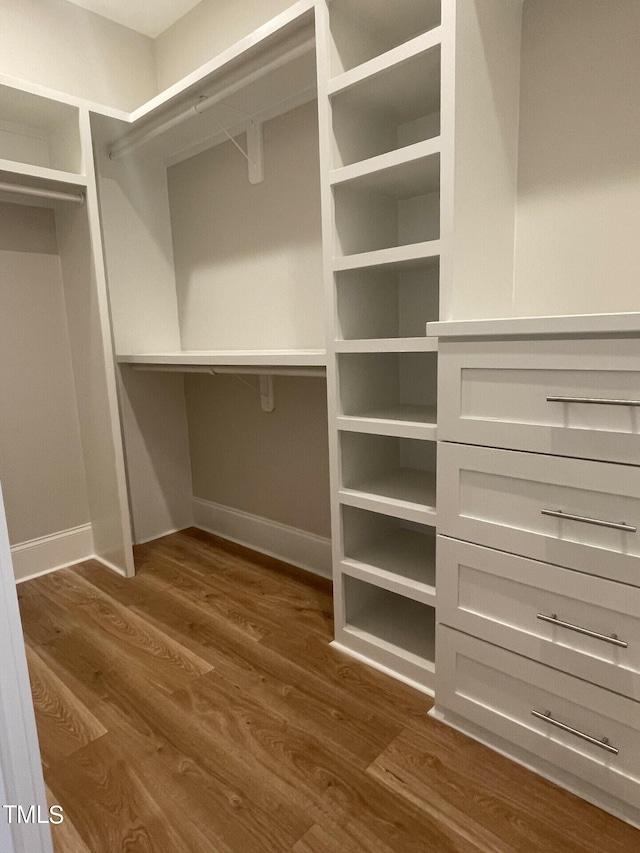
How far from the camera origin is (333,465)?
1.61 meters

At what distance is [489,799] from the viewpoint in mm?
1142

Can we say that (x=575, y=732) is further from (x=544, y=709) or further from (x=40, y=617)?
(x=40, y=617)

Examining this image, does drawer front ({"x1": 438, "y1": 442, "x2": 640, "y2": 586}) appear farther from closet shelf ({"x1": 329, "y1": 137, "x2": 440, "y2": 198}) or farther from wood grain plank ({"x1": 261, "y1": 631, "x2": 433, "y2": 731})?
closet shelf ({"x1": 329, "y1": 137, "x2": 440, "y2": 198})

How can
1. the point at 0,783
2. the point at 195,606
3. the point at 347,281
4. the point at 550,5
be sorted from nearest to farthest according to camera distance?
the point at 0,783
the point at 550,5
the point at 347,281
the point at 195,606

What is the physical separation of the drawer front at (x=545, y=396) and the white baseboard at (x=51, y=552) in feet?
6.60

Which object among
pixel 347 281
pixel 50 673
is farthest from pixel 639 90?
pixel 50 673

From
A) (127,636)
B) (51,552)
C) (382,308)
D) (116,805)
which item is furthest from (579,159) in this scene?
(51,552)

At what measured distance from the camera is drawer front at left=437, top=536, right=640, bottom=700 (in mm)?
1039

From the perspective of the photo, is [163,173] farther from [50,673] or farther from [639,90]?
[50,673]

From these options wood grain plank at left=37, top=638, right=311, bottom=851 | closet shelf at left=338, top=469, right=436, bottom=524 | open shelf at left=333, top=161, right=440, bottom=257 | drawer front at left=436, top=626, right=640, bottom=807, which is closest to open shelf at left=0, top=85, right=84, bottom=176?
open shelf at left=333, top=161, right=440, bottom=257

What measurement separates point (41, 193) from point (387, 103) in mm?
1375

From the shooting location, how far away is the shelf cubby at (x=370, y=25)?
4.35 ft

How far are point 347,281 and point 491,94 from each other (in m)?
0.60

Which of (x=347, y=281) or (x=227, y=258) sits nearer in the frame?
(x=347, y=281)
